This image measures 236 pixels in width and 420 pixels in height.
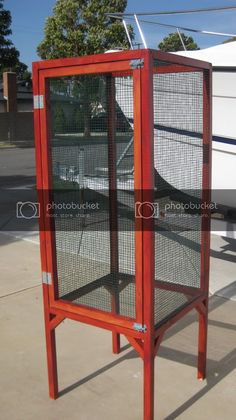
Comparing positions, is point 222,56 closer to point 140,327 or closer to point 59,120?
point 59,120

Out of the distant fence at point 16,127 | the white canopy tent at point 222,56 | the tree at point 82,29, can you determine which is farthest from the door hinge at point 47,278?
the distant fence at point 16,127

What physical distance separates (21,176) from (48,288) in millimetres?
11266

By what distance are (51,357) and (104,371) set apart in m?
0.52

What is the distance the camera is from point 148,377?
8.61 ft

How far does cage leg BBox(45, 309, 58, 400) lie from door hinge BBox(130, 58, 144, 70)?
152cm

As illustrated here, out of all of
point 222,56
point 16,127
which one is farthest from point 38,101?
point 16,127

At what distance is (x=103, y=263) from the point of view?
10.4 feet

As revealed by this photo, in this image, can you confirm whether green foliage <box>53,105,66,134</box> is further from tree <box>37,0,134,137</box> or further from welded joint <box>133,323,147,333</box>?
tree <box>37,0,134,137</box>

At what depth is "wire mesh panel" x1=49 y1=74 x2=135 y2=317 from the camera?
111 inches

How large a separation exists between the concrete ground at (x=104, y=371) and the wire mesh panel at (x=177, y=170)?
24.0 inches

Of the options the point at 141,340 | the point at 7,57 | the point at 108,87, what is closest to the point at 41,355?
the point at 141,340

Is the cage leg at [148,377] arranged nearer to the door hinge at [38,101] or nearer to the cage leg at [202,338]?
the cage leg at [202,338]

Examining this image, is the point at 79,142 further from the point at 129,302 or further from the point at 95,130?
the point at 129,302

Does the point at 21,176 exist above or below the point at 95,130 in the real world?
below
